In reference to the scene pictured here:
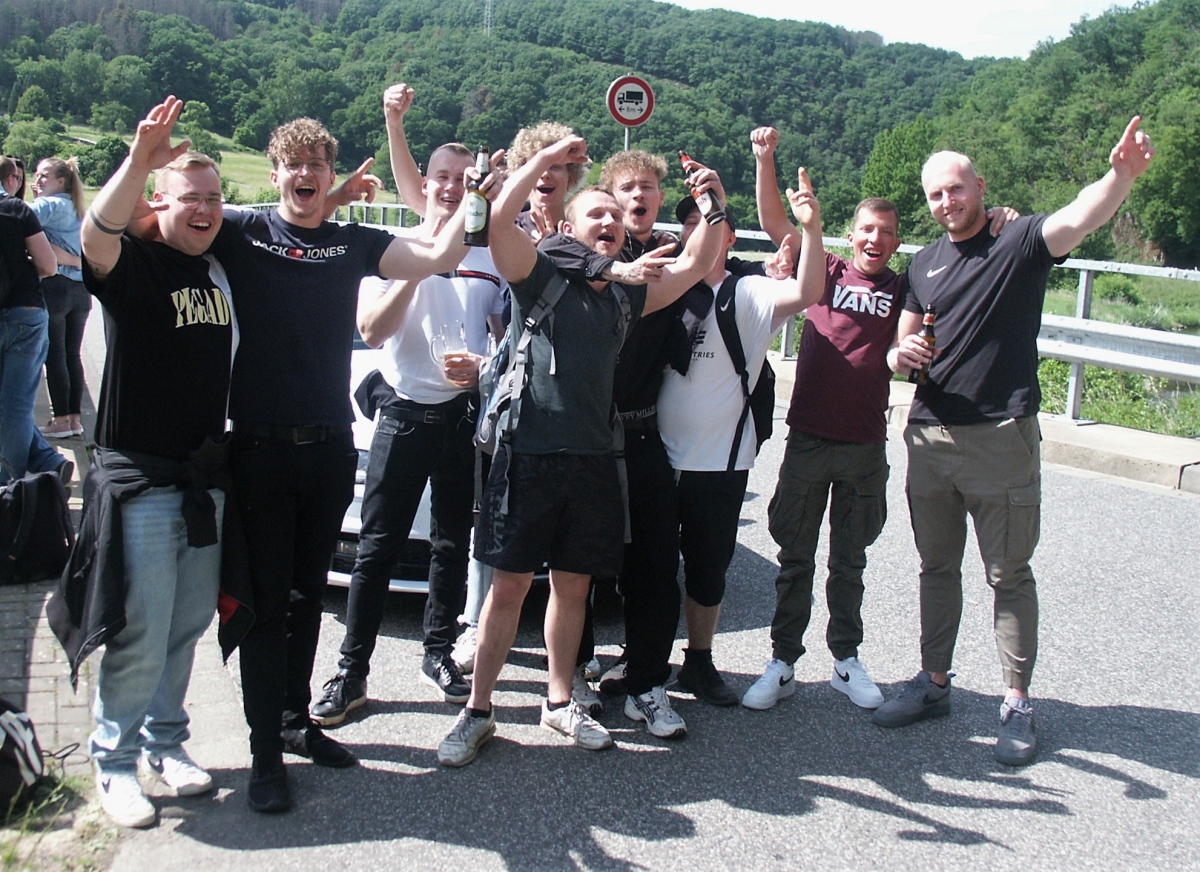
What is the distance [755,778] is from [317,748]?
1465 millimetres

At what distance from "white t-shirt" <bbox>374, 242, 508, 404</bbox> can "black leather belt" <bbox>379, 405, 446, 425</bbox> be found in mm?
38

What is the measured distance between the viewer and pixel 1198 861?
3297mm

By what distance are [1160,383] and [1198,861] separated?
1020cm

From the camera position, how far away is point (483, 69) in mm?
74688

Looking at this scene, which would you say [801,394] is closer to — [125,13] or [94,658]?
[94,658]

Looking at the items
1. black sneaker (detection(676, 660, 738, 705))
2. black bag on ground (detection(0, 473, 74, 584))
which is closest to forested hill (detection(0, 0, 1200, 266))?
black bag on ground (detection(0, 473, 74, 584))

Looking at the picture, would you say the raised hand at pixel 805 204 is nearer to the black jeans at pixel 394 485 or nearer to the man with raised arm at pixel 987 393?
the man with raised arm at pixel 987 393

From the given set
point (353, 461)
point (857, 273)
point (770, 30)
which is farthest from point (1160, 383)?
point (770, 30)

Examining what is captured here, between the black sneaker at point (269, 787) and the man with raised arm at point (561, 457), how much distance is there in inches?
21.4

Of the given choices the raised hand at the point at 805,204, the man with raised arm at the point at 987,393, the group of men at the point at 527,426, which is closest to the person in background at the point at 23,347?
the group of men at the point at 527,426

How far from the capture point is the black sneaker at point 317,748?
3.72 meters

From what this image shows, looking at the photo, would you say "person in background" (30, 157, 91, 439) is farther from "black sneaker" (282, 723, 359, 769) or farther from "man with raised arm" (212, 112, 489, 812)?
"black sneaker" (282, 723, 359, 769)

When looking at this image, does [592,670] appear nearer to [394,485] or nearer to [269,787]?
[394,485]

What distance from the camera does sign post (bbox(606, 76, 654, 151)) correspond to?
13.1 m
